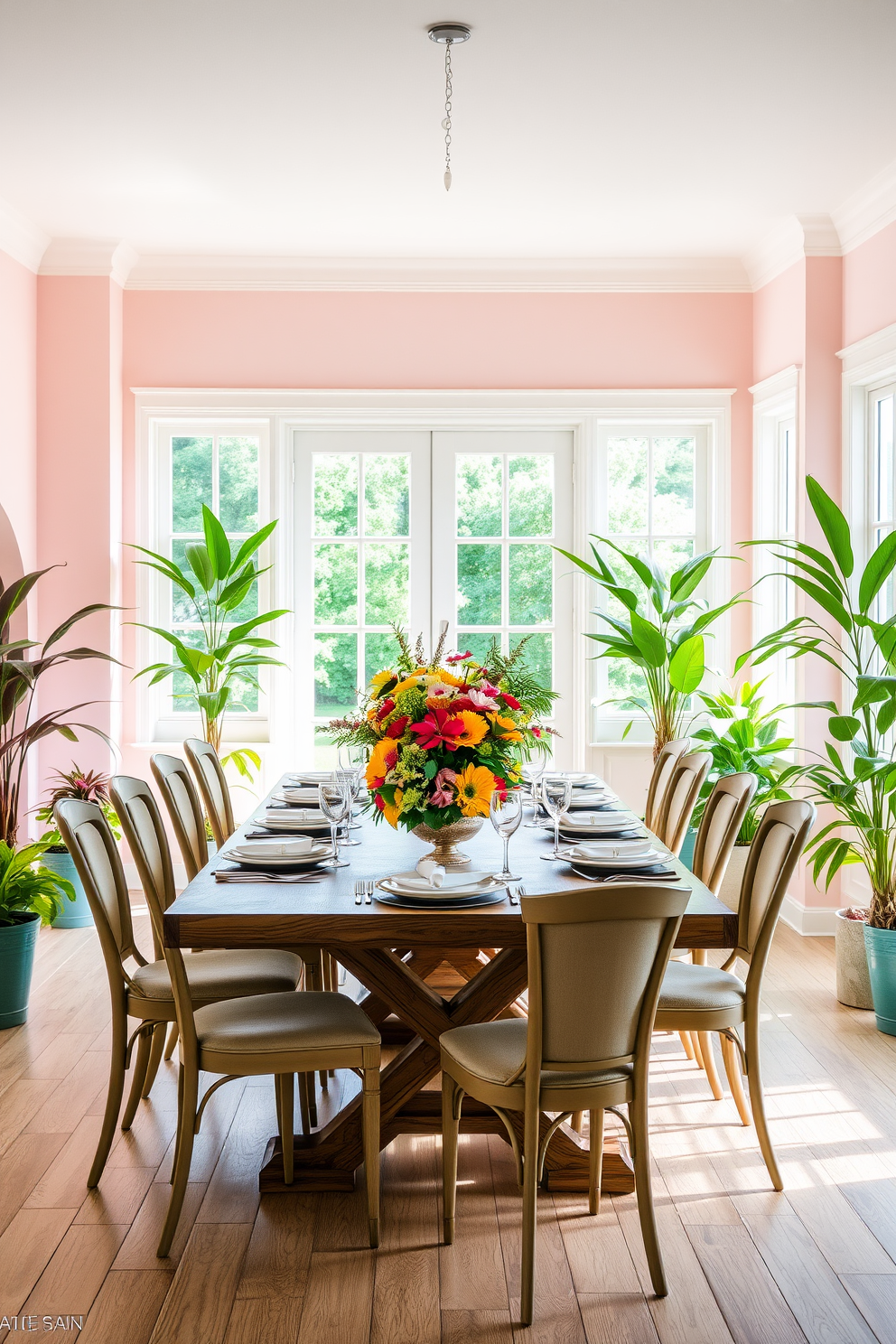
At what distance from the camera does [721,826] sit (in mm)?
3371

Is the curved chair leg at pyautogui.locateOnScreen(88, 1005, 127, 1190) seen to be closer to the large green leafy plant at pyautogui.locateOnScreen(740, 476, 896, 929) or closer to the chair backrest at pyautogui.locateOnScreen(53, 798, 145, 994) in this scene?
the chair backrest at pyautogui.locateOnScreen(53, 798, 145, 994)

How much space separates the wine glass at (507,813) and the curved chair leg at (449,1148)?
1.62ft

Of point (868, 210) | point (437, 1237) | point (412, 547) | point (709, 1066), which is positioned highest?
point (868, 210)

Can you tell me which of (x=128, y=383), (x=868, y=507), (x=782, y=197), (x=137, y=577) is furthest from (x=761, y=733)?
(x=128, y=383)

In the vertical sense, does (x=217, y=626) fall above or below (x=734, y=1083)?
above

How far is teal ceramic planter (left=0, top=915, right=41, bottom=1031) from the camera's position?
3.87 meters

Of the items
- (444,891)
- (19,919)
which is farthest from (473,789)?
(19,919)

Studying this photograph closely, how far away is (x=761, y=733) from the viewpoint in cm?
515

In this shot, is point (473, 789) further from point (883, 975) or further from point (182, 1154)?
point (883, 975)

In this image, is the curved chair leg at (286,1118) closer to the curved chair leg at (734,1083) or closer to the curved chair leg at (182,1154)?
the curved chair leg at (182,1154)

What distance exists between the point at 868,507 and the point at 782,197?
4.44 feet

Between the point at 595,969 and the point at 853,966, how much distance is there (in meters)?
2.26

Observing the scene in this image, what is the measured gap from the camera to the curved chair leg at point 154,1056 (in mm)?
3100

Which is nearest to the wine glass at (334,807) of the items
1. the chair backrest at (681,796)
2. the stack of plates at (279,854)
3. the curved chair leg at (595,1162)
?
the stack of plates at (279,854)
